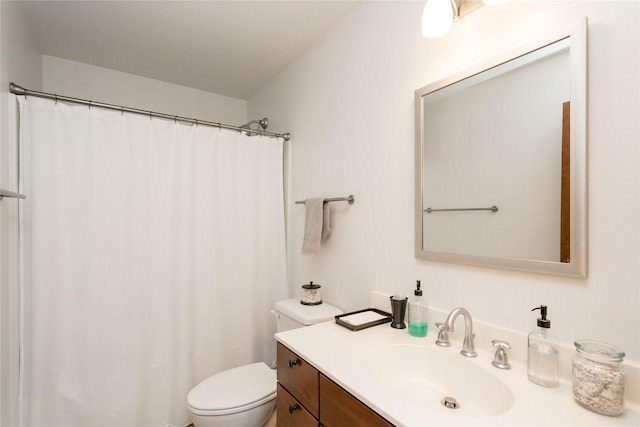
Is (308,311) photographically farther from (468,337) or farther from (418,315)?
(468,337)

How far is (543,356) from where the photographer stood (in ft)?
2.75

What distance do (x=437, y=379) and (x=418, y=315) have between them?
0.24 metres

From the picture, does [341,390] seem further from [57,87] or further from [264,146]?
[57,87]

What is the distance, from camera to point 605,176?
0.80 meters

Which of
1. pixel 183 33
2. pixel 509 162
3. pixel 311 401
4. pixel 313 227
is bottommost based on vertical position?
pixel 311 401

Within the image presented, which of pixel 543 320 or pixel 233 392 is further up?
pixel 543 320

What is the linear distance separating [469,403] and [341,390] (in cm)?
40

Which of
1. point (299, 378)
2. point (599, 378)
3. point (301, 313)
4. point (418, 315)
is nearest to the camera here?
point (599, 378)

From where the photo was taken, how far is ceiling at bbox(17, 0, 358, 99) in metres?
1.61

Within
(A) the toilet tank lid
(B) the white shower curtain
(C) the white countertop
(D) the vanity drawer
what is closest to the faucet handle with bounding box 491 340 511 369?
(C) the white countertop

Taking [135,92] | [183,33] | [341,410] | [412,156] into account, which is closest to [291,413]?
[341,410]

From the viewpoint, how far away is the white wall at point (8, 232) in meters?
1.28

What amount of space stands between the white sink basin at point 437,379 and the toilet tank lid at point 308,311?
1.73ft

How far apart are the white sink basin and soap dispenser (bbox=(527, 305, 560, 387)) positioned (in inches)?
3.8
